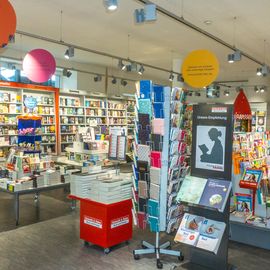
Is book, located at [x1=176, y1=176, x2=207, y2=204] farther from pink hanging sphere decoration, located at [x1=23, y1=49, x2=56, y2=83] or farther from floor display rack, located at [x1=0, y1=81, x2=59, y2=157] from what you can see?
floor display rack, located at [x1=0, y1=81, x2=59, y2=157]

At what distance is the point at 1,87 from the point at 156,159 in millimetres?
7349

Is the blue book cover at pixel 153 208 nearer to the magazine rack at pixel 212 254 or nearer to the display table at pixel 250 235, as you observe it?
the magazine rack at pixel 212 254

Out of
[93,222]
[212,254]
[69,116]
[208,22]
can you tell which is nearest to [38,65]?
[93,222]

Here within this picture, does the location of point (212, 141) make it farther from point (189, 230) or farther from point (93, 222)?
point (93, 222)

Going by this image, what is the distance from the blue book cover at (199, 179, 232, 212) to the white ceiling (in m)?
3.72

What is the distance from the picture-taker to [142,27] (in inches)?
292

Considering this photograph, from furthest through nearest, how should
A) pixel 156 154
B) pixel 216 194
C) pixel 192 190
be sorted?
pixel 156 154, pixel 192 190, pixel 216 194

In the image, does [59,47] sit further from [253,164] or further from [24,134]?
[253,164]

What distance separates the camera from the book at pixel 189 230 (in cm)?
344

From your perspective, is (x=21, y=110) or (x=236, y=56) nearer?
(x=236, y=56)

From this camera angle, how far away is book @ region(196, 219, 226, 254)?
3305 mm

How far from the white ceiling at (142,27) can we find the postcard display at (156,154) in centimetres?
276

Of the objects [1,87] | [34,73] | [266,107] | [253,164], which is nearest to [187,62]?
[253,164]

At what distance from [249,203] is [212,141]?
1484mm
